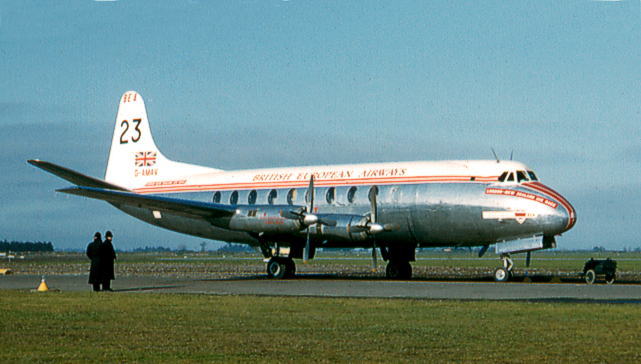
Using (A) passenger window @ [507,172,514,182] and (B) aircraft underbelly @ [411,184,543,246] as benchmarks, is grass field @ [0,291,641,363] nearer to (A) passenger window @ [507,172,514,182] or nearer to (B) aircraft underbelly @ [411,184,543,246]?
(B) aircraft underbelly @ [411,184,543,246]

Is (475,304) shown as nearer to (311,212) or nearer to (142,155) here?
(311,212)

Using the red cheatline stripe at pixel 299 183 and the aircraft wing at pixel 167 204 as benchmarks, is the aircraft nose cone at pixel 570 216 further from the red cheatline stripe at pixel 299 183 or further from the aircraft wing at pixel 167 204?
the aircraft wing at pixel 167 204

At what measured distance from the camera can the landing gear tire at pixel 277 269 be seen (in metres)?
29.5

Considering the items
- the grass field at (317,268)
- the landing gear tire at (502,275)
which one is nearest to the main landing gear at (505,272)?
the landing gear tire at (502,275)

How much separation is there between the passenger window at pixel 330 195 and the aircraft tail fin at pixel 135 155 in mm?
9172

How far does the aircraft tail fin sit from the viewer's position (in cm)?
3684

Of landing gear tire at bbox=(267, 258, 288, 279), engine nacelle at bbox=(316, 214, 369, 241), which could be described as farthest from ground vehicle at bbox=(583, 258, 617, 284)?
landing gear tire at bbox=(267, 258, 288, 279)

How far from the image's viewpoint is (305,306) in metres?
15.8

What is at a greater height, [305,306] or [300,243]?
[300,243]

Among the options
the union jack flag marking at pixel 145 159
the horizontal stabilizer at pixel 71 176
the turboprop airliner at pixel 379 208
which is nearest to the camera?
the turboprop airliner at pixel 379 208

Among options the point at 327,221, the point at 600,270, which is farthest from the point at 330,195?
the point at 600,270

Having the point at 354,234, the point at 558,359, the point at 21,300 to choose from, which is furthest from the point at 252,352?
the point at 354,234

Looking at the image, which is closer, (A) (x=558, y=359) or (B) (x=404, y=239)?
(A) (x=558, y=359)

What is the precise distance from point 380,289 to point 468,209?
236 inches
